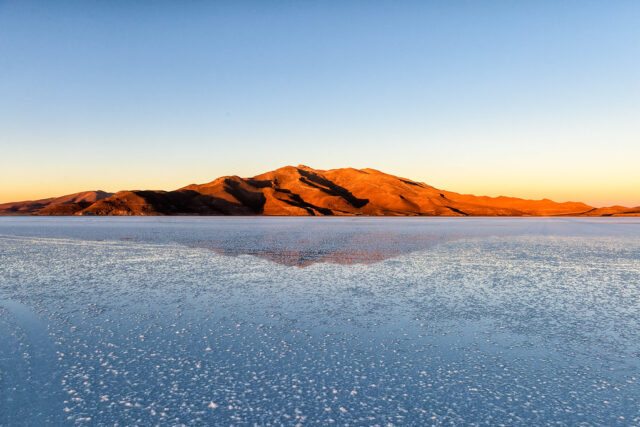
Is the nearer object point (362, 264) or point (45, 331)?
point (45, 331)

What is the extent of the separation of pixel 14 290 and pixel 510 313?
1322 centimetres

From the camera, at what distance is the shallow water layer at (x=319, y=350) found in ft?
17.2

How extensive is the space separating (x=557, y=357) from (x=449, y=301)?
4.35m

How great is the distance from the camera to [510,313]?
33.0 feet

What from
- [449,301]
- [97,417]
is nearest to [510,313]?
[449,301]

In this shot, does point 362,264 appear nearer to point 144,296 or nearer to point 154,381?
point 144,296

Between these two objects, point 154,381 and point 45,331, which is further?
point 45,331

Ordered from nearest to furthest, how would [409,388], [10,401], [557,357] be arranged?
[10,401] < [409,388] < [557,357]

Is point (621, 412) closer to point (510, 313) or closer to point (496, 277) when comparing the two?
point (510, 313)

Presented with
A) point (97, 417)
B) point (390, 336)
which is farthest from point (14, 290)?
point (390, 336)

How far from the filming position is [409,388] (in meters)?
5.80

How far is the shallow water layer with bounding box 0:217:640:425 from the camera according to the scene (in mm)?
5246

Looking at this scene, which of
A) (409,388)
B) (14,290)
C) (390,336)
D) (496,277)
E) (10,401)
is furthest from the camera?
(496,277)

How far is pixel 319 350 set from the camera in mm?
7312
